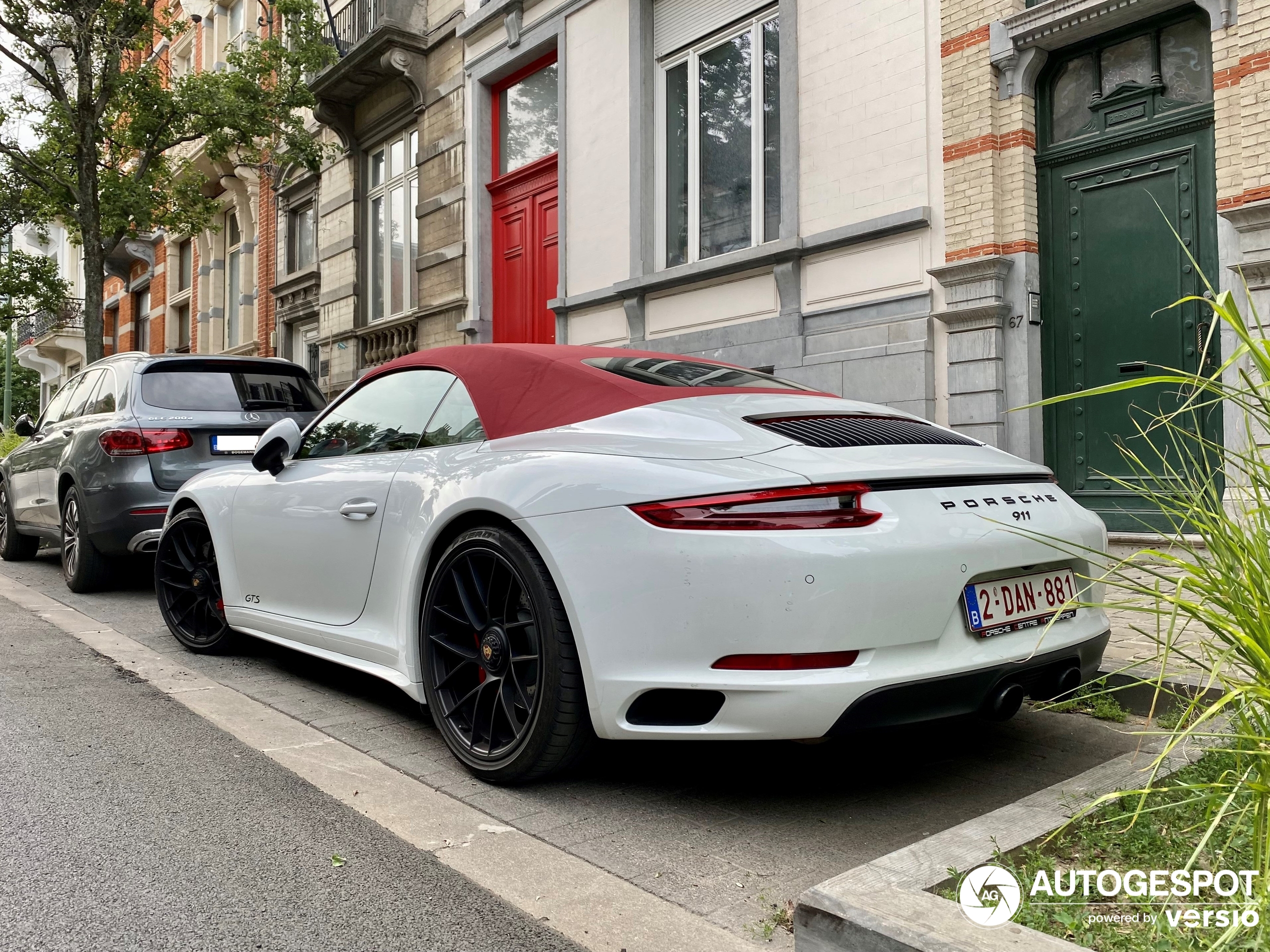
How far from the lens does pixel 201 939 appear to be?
86.9 inches

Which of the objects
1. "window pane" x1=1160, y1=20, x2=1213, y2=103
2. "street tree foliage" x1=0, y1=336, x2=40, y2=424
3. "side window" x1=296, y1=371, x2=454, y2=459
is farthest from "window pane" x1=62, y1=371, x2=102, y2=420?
"street tree foliage" x1=0, y1=336, x2=40, y2=424

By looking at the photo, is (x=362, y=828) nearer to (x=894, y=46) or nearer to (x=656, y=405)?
(x=656, y=405)

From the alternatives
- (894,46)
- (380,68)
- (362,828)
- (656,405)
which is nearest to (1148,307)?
(894,46)

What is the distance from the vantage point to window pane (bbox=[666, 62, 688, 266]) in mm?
11289

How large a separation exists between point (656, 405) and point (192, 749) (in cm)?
198

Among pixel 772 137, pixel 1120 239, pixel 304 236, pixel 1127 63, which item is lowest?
pixel 1120 239

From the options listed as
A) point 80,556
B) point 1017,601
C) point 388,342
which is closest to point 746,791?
point 1017,601

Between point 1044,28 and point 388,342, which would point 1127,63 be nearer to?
point 1044,28

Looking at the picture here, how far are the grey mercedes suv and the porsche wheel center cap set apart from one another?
4169 mm

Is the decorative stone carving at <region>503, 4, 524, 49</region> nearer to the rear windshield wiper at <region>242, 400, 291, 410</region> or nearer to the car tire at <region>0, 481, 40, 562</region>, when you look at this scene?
the rear windshield wiper at <region>242, 400, 291, 410</region>

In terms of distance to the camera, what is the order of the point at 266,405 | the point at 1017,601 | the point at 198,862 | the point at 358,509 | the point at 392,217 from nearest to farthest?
the point at 198,862 < the point at 1017,601 < the point at 358,509 < the point at 266,405 < the point at 392,217

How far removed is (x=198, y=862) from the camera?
2.61 meters

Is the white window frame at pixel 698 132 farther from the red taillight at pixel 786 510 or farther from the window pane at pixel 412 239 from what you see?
the red taillight at pixel 786 510

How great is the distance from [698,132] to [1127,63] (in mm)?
4677
